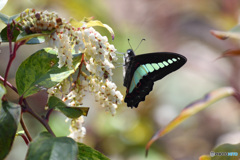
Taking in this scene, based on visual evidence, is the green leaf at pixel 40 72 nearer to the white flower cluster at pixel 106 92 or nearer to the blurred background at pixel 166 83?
the white flower cluster at pixel 106 92

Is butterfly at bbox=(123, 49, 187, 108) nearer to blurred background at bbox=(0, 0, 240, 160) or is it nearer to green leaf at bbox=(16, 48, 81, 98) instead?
green leaf at bbox=(16, 48, 81, 98)

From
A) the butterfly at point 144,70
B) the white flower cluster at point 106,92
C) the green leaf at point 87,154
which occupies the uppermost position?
the butterfly at point 144,70

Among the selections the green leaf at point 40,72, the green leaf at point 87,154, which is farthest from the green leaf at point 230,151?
the green leaf at point 40,72

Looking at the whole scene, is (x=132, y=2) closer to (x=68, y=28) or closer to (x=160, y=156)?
(x=160, y=156)

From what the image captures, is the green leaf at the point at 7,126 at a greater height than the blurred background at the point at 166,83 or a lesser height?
lesser

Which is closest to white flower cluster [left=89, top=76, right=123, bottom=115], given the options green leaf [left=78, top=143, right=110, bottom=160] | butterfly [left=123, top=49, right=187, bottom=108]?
green leaf [left=78, top=143, right=110, bottom=160]

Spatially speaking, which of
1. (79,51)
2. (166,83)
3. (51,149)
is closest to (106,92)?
(79,51)
